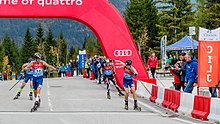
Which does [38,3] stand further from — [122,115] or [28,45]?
[28,45]

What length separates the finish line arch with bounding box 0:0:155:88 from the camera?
25344 millimetres

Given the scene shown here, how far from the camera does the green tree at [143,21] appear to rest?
8438cm

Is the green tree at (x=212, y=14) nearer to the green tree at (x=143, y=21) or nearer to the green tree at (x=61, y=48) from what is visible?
the green tree at (x=143, y=21)

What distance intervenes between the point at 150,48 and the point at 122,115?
6849 cm

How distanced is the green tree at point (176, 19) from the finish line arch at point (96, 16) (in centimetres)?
4551

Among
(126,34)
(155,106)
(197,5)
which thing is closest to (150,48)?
(197,5)

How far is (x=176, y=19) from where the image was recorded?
71.6 m

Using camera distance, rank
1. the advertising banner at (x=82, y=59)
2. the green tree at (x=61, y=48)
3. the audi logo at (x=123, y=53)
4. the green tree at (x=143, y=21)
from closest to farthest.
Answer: the audi logo at (x=123, y=53) → the advertising banner at (x=82, y=59) → the green tree at (x=143, y=21) → the green tree at (x=61, y=48)

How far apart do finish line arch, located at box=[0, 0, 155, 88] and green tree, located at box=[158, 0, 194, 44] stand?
149 ft

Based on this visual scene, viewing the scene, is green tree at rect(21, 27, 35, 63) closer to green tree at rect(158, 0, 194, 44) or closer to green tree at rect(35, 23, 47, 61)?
green tree at rect(35, 23, 47, 61)

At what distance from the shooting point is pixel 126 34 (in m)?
26.4

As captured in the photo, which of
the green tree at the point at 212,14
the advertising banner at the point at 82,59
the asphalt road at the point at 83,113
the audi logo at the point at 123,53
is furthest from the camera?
the green tree at the point at 212,14

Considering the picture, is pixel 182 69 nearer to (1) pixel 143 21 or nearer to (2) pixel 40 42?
(1) pixel 143 21

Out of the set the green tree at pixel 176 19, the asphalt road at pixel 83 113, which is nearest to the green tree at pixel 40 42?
the green tree at pixel 176 19
